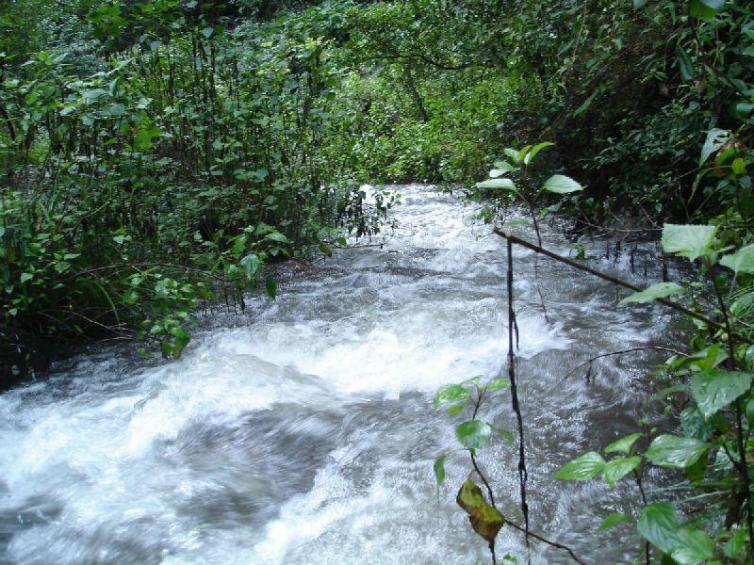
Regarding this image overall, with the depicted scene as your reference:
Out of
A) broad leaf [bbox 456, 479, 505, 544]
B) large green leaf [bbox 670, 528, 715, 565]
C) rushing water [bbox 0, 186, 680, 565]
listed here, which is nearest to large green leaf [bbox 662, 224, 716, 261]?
large green leaf [bbox 670, 528, 715, 565]

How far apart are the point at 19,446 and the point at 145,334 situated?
1048mm

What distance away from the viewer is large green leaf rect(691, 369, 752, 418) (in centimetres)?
130

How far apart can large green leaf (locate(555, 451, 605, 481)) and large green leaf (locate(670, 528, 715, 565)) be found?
20 cm

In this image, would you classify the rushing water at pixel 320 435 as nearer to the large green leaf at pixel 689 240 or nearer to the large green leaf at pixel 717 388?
the large green leaf at pixel 717 388

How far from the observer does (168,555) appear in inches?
90.6

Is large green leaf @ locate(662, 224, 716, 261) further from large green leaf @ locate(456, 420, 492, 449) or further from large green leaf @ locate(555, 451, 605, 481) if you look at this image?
large green leaf @ locate(456, 420, 492, 449)

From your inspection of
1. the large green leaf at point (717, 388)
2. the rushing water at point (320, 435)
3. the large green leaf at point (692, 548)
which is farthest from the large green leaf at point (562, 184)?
the rushing water at point (320, 435)

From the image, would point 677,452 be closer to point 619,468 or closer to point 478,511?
A: point 619,468

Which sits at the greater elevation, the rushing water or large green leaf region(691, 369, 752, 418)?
large green leaf region(691, 369, 752, 418)

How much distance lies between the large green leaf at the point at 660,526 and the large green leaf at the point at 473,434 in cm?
38

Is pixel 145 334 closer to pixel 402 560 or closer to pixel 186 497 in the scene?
pixel 186 497

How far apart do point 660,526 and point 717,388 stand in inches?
11.9

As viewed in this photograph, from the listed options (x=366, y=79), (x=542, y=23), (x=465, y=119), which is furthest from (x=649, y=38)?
(x=366, y=79)

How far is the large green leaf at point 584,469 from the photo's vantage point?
143cm
